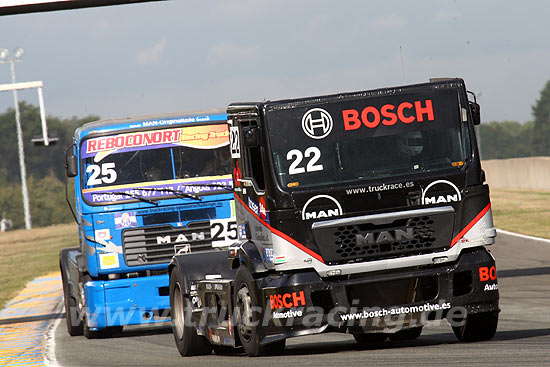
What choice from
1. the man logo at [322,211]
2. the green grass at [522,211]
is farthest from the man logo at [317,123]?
the green grass at [522,211]

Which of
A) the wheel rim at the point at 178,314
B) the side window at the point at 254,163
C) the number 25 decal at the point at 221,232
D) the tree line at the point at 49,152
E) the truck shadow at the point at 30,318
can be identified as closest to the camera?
the side window at the point at 254,163

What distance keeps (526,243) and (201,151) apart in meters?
13.1

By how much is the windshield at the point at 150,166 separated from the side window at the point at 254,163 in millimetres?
4411

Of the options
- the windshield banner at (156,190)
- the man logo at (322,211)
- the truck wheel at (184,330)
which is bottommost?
the truck wheel at (184,330)

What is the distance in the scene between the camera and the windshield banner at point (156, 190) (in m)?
15.0

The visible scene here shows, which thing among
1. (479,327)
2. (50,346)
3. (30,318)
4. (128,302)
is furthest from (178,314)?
(30,318)

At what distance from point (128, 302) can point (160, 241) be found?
0.96 metres

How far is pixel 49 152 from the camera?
130000mm

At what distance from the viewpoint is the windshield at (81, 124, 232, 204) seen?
15023mm

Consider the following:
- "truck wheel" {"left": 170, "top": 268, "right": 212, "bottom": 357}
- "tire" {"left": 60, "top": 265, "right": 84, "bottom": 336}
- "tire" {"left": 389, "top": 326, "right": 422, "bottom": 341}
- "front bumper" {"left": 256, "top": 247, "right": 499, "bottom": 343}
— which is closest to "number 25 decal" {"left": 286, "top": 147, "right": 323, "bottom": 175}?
"front bumper" {"left": 256, "top": 247, "right": 499, "bottom": 343}

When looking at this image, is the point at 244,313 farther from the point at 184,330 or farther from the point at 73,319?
the point at 73,319

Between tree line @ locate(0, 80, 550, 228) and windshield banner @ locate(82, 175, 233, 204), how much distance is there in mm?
90008

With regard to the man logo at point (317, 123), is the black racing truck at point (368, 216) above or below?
below

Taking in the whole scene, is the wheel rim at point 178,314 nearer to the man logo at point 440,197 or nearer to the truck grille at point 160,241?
the truck grille at point 160,241
